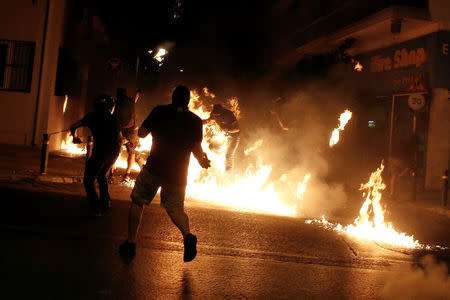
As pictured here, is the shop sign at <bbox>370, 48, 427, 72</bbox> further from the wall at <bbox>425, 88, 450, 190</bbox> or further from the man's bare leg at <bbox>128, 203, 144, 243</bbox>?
the man's bare leg at <bbox>128, 203, 144, 243</bbox>

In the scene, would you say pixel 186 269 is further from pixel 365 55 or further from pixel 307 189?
pixel 365 55

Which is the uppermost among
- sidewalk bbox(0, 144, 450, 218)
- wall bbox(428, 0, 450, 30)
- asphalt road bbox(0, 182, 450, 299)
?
wall bbox(428, 0, 450, 30)

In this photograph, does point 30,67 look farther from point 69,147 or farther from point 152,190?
point 152,190

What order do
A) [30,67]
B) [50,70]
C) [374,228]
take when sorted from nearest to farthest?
[374,228] → [30,67] → [50,70]

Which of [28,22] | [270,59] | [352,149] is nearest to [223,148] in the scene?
[28,22]

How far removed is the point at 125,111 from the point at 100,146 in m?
2.94

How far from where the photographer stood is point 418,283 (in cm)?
472

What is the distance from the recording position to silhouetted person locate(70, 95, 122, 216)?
6.57m

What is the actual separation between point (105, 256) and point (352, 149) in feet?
44.0

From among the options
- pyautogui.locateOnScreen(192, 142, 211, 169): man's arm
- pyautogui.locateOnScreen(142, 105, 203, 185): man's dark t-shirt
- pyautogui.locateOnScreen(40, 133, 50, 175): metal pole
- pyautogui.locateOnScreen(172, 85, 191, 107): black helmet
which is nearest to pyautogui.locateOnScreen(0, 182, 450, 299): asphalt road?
pyautogui.locateOnScreen(142, 105, 203, 185): man's dark t-shirt

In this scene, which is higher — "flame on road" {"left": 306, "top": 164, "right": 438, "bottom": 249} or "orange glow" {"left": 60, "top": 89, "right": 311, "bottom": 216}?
"orange glow" {"left": 60, "top": 89, "right": 311, "bottom": 216}

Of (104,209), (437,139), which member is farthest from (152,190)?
(437,139)

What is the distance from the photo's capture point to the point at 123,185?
951 cm

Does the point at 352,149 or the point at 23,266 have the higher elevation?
the point at 352,149
